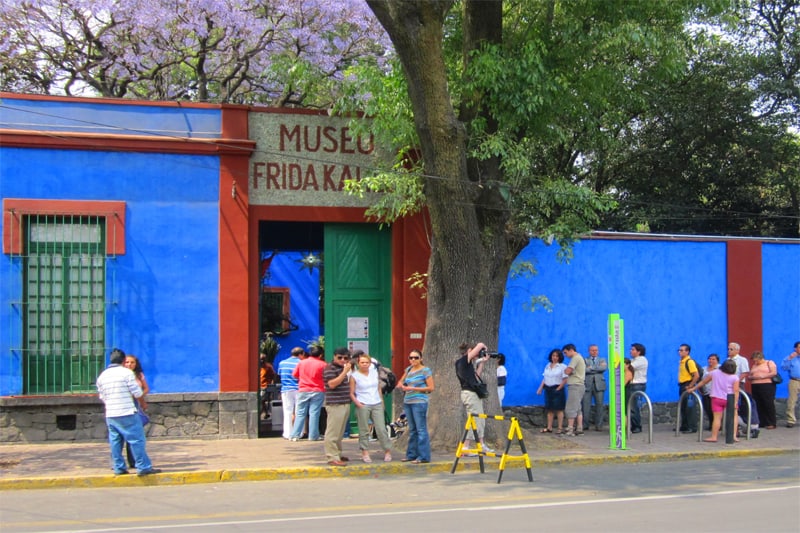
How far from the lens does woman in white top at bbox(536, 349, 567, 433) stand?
49.7 feet

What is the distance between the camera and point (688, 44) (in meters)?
14.0

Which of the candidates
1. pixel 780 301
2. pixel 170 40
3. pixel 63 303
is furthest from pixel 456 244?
pixel 170 40

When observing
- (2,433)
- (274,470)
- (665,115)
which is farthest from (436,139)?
(665,115)

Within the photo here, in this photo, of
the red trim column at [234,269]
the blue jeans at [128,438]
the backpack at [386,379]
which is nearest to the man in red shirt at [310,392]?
the red trim column at [234,269]

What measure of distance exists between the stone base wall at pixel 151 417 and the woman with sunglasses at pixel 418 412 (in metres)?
3.47

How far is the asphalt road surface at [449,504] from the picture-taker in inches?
316

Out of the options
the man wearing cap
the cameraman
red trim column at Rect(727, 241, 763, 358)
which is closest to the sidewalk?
the cameraman

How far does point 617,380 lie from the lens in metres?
13.5

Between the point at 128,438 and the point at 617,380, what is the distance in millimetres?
7495

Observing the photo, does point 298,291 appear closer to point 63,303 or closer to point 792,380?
point 63,303

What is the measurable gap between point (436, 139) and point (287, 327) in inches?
535

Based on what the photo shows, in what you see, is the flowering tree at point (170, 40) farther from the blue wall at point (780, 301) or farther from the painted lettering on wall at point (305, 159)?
the blue wall at point (780, 301)

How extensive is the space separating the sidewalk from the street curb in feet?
0.04

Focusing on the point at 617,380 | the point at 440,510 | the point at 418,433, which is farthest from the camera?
the point at 617,380
